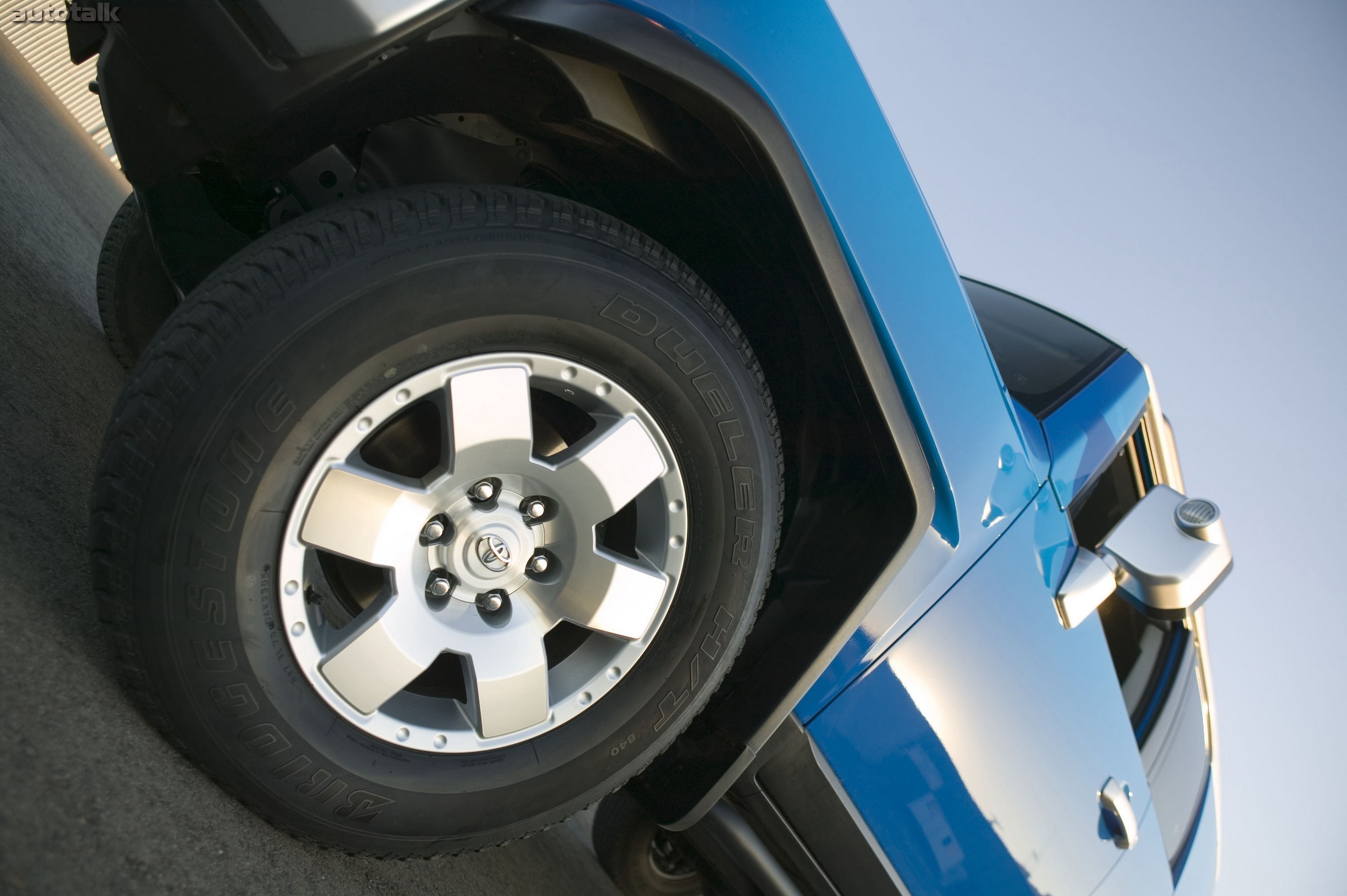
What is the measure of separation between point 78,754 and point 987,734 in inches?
50.4

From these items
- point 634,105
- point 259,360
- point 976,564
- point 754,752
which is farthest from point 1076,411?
point 259,360

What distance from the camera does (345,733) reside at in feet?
3.27

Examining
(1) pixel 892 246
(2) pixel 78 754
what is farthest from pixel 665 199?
(2) pixel 78 754

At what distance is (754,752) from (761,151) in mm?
902

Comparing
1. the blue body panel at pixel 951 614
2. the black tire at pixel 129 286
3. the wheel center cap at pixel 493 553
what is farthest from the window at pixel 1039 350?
the black tire at pixel 129 286

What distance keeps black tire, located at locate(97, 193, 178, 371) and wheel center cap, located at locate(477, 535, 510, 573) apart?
1358mm

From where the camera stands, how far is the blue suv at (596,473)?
0.88 metres

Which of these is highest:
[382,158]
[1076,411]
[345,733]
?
[382,158]

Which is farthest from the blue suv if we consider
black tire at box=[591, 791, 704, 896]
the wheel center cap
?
black tire at box=[591, 791, 704, 896]

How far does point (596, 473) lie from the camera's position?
105 cm

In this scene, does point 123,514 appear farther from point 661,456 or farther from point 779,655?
point 779,655

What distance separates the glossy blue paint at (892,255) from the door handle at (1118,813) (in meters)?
0.63

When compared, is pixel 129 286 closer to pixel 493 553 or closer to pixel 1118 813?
pixel 493 553

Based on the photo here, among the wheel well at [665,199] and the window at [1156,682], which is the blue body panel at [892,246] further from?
the window at [1156,682]
